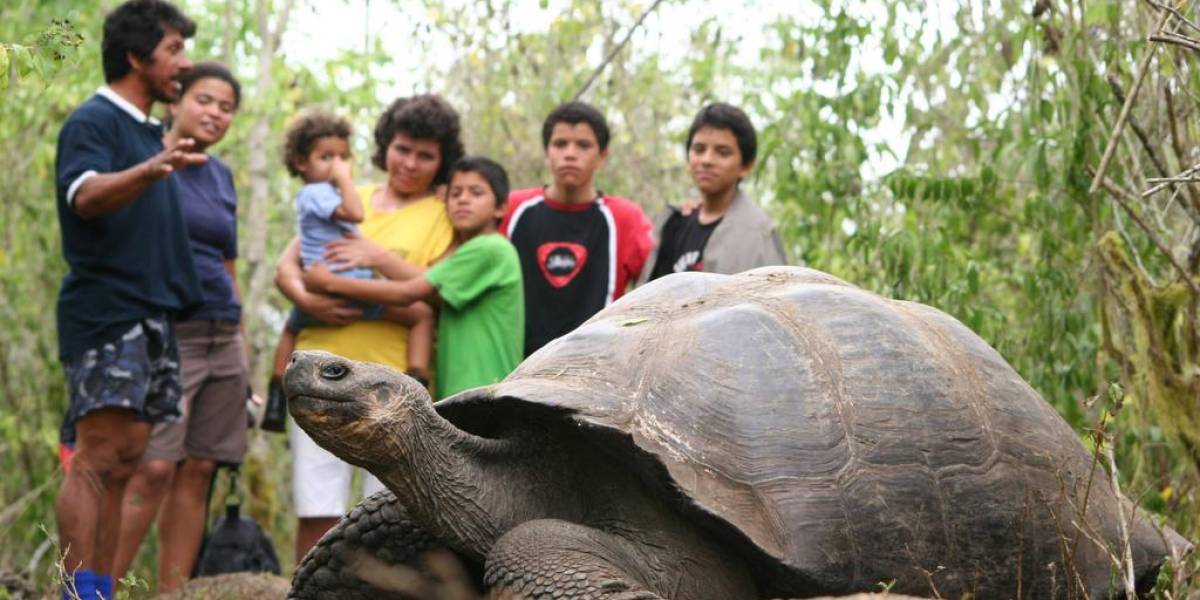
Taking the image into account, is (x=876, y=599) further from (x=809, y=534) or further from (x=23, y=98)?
(x=23, y=98)

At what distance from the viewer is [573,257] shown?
5.22 meters

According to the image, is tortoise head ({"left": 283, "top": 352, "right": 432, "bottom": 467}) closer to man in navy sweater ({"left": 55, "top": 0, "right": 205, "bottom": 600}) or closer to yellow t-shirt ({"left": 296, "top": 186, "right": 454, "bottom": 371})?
man in navy sweater ({"left": 55, "top": 0, "right": 205, "bottom": 600})

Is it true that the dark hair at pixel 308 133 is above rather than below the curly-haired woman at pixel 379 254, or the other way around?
above

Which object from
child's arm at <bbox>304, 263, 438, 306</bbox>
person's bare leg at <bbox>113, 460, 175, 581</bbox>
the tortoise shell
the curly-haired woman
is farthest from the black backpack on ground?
the tortoise shell

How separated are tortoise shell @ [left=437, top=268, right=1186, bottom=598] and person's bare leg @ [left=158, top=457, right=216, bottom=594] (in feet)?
7.55

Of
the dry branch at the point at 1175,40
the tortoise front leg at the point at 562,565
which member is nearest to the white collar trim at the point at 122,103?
the tortoise front leg at the point at 562,565

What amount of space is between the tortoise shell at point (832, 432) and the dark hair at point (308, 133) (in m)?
2.27

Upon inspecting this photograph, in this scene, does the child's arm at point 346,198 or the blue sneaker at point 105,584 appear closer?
the blue sneaker at point 105,584

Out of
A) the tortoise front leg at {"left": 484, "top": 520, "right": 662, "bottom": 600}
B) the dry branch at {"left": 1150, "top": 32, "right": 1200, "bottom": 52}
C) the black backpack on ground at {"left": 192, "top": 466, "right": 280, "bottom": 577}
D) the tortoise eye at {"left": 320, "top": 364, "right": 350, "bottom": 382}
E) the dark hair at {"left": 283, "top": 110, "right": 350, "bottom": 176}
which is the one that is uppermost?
the dry branch at {"left": 1150, "top": 32, "right": 1200, "bottom": 52}

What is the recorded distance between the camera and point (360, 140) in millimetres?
11617

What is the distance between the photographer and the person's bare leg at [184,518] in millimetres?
5199

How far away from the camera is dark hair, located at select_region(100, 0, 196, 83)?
4812 mm

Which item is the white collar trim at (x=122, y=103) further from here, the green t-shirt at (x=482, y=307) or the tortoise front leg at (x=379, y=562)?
→ the tortoise front leg at (x=379, y=562)

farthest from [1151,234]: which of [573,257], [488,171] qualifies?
[488,171]
